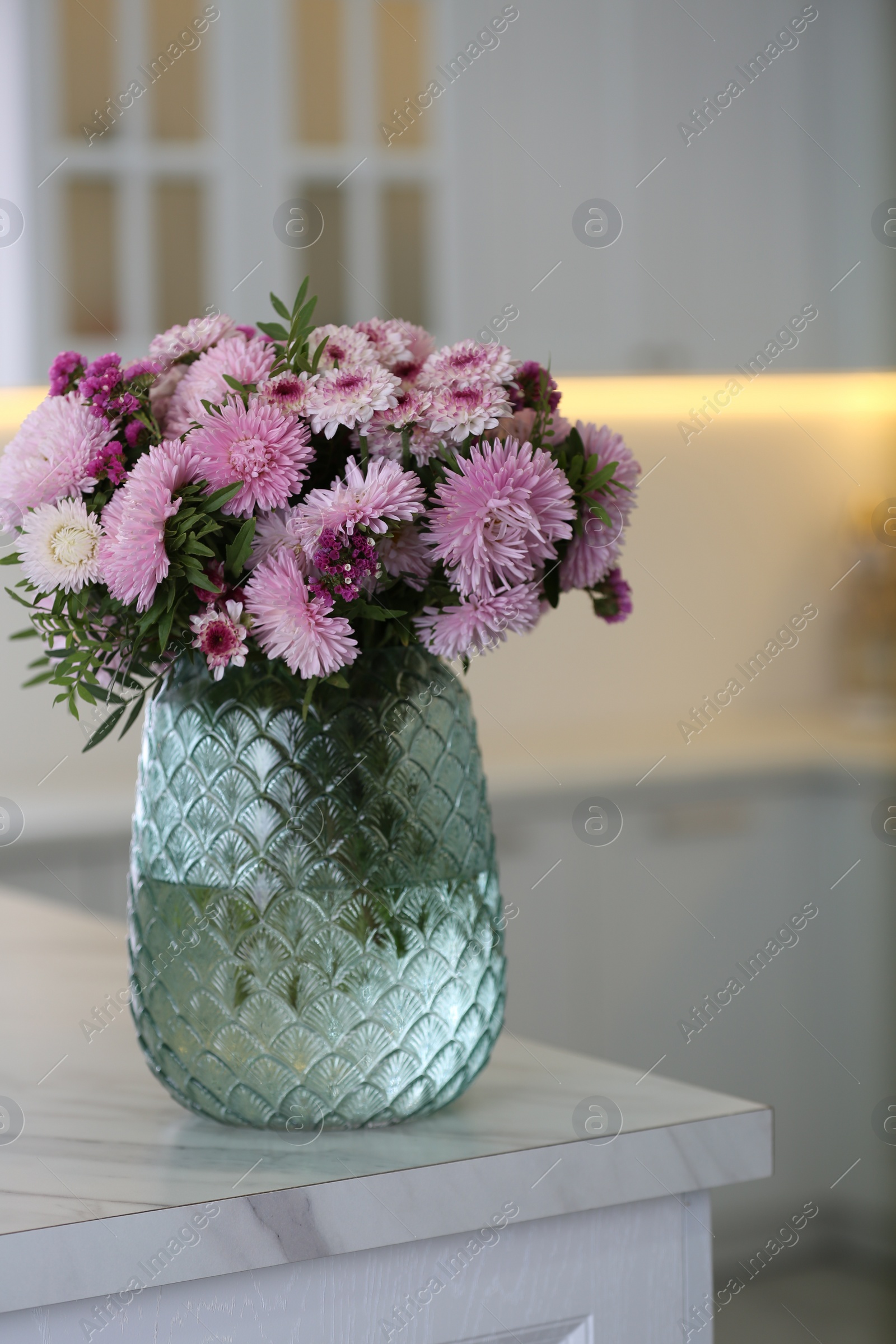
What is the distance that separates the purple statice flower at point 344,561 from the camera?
0.66 meters

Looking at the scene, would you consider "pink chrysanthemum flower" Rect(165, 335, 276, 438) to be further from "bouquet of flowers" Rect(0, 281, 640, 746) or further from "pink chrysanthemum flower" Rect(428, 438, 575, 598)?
"pink chrysanthemum flower" Rect(428, 438, 575, 598)

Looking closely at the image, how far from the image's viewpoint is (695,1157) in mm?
761

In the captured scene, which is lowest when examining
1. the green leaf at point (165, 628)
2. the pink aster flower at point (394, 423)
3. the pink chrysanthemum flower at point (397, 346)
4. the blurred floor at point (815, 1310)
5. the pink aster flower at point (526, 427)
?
the blurred floor at point (815, 1310)

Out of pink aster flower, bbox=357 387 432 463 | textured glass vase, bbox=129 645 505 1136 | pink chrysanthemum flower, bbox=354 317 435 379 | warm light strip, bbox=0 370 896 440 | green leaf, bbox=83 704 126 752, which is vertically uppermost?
warm light strip, bbox=0 370 896 440

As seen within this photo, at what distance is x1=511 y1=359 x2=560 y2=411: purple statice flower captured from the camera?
744mm

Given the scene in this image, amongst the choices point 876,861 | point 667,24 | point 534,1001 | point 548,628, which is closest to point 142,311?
point 548,628

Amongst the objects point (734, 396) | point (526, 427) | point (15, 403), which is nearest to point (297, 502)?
point (526, 427)

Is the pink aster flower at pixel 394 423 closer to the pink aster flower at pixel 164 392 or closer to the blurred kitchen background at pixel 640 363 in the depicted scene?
the pink aster flower at pixel 164 392

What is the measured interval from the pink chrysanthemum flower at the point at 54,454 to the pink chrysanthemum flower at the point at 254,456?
6 cm

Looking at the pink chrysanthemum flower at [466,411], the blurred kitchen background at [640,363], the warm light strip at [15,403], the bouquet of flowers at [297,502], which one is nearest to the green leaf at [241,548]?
the bouquet of flowers at [297,502]

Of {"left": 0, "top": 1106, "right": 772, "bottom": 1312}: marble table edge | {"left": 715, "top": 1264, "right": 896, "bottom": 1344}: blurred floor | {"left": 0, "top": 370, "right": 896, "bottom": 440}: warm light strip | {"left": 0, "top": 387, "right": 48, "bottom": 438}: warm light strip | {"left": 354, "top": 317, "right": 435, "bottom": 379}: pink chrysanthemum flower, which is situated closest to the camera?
{"left": 0, "top": 1106, "right": 772, "bottom": 1312}: marble table edge

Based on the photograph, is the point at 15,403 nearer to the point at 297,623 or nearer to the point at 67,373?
the point at 67,373

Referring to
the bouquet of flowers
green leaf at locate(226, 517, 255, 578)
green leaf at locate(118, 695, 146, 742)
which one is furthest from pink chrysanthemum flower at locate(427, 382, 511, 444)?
green leaf at locate(118, 695, 146, 742)

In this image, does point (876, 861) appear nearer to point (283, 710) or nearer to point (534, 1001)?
point (534, 1001)
